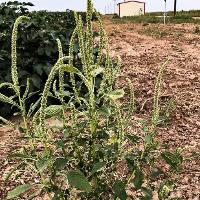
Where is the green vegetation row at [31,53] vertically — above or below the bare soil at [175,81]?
above

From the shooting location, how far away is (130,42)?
14.9 m

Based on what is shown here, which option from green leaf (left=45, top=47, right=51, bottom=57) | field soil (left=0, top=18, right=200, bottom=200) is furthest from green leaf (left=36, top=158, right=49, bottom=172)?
green leaf (left=45, top=47, right=51, bottom=57)

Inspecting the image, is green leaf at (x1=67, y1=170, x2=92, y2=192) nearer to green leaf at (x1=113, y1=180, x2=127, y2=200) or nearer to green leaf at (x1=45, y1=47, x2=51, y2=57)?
green leaf at (x1=113, y1=180, x2=127, y2=200)

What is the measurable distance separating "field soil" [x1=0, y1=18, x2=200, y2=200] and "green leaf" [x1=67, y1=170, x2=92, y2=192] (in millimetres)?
907

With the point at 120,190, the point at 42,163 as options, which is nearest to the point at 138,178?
the point at 120,190

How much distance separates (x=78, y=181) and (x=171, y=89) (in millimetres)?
6485

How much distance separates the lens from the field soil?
5.66m

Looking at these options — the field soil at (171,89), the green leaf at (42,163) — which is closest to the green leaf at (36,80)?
the field soil at (171,89)

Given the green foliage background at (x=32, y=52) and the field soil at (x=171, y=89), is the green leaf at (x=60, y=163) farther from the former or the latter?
the green foliage background at (x=32, y=52)

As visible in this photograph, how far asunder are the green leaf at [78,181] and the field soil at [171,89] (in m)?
0.91

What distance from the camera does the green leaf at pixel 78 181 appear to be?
2.69m

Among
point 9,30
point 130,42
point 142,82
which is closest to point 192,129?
point 142,82

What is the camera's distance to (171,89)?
29.5 ft

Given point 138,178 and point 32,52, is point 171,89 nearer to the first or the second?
point 32,52
